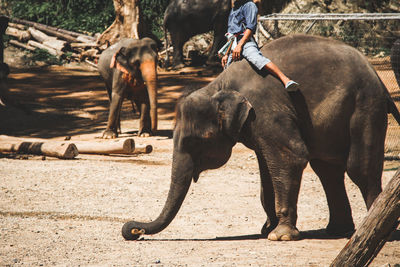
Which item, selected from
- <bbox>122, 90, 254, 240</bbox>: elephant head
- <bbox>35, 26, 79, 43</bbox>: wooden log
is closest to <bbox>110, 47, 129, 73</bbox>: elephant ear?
<bbox>122, 90, 254, 240</bbox>: elephant head

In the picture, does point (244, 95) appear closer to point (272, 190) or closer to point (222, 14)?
point (272, 190)

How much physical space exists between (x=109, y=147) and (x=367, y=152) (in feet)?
20.0

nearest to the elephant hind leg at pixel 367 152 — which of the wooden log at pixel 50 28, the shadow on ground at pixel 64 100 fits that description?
the shadow on ground at pixel 64 100

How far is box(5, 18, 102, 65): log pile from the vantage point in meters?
23.8

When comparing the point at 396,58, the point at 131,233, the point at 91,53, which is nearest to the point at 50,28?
the point at 91,53

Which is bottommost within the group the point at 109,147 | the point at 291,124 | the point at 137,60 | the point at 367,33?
the point at 109,147

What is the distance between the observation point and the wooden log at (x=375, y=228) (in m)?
4.34

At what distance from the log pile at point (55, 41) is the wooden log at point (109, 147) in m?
11.9

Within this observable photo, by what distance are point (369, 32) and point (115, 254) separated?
14.1m

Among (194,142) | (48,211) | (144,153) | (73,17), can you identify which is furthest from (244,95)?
(73,17)

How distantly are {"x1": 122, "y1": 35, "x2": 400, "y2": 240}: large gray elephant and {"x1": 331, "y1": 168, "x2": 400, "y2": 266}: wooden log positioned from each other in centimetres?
194

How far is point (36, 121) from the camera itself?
54.2 feet

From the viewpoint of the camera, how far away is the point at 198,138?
655 cm

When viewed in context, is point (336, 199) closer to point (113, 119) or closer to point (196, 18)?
point (113, 119)
